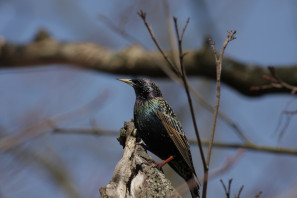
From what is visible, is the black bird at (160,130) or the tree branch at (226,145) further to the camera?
the tree branch at (226,145)

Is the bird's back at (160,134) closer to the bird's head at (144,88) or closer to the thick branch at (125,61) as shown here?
the bird's head at (144,88)

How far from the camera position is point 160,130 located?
180 inches

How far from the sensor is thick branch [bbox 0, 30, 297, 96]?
6129 millimetres

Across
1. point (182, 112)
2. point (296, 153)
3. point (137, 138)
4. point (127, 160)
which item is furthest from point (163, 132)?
point (182, 112)

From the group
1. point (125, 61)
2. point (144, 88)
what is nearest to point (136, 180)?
point (144, 88)

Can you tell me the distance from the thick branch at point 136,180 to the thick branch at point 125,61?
1723 mm

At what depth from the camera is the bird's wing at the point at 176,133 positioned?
4.44 meters

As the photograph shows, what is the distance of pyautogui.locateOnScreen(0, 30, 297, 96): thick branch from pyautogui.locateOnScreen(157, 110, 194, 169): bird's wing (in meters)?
0.75

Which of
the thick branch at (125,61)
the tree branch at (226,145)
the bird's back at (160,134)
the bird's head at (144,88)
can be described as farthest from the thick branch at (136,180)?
the tree branch at (226,145)

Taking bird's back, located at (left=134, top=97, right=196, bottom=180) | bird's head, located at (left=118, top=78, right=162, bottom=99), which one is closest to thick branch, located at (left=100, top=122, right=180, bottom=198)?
bird's back, located at (left=134, top=97, right=196, bottom=180)

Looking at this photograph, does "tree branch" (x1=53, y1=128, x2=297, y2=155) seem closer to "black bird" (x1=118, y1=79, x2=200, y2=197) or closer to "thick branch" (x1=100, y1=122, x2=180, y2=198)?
"black bird" (x1=118, y1=79, x2=200, y2=197)

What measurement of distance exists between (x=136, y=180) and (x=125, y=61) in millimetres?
4041

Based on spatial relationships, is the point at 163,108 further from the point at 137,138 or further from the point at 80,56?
the point at 80,56

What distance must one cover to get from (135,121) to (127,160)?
2.97 feet
